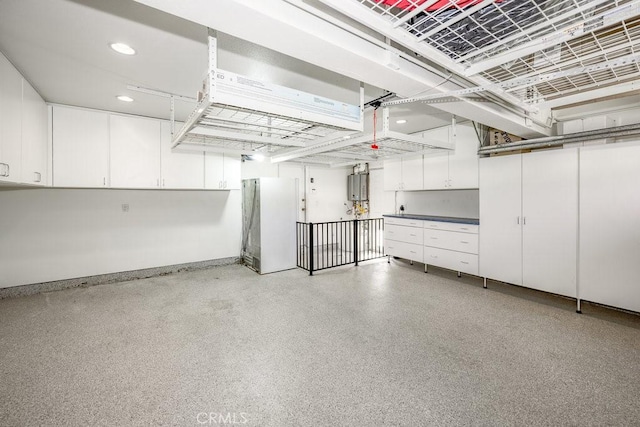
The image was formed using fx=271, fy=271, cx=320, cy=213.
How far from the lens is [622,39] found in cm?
165

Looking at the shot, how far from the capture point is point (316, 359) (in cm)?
228

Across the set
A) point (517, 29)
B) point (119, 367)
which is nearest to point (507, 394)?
point (517, 29)

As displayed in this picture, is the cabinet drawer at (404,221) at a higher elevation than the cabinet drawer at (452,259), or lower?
higher

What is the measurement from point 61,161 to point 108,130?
0.69 metres

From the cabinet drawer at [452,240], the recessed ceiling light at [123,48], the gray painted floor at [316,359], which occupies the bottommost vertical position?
the gray painted floor at [316,359]

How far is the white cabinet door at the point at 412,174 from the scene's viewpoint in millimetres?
5057

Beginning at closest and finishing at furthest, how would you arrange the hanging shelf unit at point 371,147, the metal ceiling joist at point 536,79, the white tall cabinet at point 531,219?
the metal ceiling joist at point 536,79 → the hanging shelf unit at point 371,147 → the white tall cabinet at point 531,219

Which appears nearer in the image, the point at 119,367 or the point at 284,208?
the point at 119,367

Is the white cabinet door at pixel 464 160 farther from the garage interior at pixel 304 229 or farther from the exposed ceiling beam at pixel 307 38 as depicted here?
the exposed ceiling beam at pixel 307 38

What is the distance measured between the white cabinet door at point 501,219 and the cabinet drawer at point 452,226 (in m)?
0.12

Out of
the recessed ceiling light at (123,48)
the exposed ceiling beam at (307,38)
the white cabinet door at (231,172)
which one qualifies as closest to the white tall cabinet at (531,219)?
the exposed ceiling beam at (307,38)

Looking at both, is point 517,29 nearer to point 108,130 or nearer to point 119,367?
point 119,367

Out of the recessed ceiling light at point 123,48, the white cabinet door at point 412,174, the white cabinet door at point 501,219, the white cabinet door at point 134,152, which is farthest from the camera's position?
the white cabinet door at point 412,174

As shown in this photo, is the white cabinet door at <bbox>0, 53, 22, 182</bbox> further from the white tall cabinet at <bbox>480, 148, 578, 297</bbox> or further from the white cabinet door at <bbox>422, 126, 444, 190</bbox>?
the white tall cabinet at <bbox>480, 148, 578, 297</bbox>
